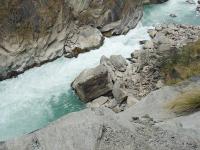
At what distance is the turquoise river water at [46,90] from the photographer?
14758 millimetres

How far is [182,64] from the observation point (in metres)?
12.5

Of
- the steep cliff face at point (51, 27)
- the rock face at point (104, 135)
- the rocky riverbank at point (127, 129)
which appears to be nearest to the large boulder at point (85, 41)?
the steep cliff face at point (51, 27)

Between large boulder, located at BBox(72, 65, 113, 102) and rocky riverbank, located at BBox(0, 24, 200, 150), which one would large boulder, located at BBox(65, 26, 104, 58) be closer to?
large boulder, located at BBox(72, 65, 113, 102)

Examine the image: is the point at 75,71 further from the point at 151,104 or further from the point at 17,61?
the point at 151,104

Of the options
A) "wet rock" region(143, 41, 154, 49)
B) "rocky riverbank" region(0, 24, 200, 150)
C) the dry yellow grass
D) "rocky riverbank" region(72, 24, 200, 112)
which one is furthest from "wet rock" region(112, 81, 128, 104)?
the dry yellow grass

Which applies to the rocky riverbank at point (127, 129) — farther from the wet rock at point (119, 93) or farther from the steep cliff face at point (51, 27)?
the steep cliff face at point (51, 27)

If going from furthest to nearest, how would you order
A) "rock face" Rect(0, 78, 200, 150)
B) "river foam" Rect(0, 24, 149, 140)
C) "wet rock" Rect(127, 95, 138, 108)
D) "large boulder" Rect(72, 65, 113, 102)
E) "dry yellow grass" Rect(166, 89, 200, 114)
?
"large boulder" Rect(72, 65, 113, 102), "wet rock" Rect(127, 95, 138, 108), "river foam" Rect(0, 24, 149, 140), "dry yellow grass" Rect(166, 89, 200, 114), "rock face" Rect(0, 78, 200, 150)

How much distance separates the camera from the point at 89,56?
18703 millimetres

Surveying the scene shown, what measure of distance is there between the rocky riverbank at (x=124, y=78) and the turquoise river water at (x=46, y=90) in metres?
0.63

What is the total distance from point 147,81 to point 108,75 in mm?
1506

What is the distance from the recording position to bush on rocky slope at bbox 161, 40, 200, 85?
8442 millimetres

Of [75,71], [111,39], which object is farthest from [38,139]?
[111,39]

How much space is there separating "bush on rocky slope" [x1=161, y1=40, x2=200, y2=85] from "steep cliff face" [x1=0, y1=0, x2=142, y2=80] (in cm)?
499

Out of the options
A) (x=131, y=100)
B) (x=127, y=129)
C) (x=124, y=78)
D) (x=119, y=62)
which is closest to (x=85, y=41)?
(x=119, y=62)
